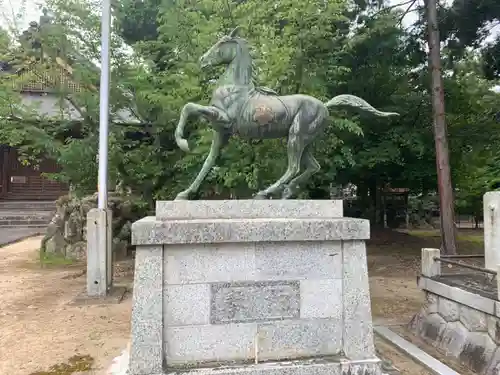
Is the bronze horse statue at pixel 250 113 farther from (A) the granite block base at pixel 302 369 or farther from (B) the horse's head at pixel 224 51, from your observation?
(A) the granite block base at pixel 302 369

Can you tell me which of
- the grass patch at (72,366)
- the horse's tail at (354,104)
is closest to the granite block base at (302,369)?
the grass patch at (72,366)

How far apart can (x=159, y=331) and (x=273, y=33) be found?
5.94 meters

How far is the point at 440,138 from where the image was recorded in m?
9.58

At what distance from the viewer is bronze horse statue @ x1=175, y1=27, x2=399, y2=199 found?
4.13m

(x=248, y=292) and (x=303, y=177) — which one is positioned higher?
(x=303, y=177)

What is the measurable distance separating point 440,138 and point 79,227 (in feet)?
32.6

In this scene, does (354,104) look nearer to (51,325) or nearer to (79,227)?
(51,325)

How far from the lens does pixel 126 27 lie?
13312 mm

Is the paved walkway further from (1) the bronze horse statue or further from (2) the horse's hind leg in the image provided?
(2) the horse's hind leg

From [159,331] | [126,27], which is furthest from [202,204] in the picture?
[126,27]

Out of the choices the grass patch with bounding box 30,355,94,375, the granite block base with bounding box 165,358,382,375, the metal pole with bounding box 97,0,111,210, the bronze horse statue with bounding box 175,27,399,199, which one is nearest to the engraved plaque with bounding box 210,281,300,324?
the granite block base with bounding box 165,358,382,375

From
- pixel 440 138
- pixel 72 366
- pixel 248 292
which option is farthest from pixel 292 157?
pixel 440 138

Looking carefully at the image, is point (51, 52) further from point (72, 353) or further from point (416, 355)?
point (416, 355)

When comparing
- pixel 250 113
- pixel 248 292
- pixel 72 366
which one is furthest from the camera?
pixel 72 366
